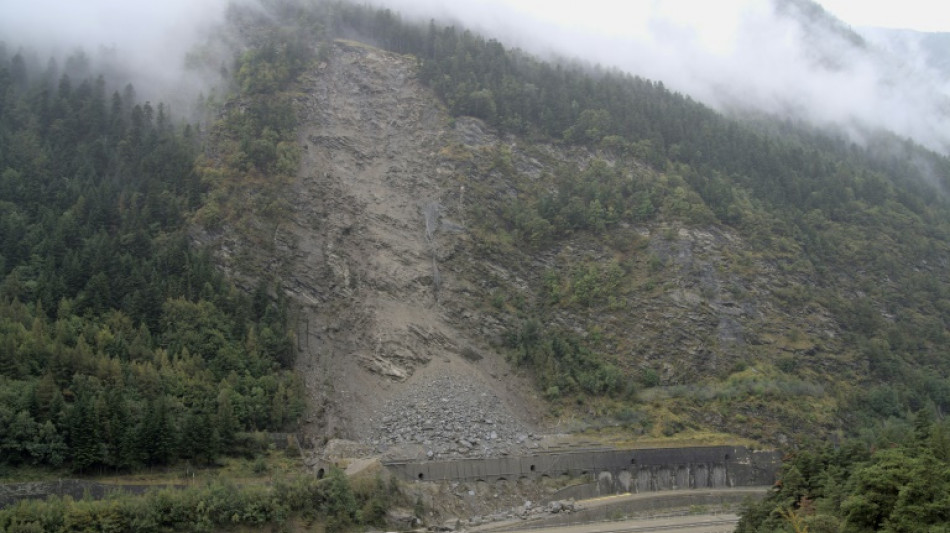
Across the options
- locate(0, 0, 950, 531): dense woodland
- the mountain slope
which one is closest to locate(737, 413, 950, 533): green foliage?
locate(0, 0, 950, 531): dense woodland

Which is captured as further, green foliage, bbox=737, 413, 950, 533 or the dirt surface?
the dirt surface

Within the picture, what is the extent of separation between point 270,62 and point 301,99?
16.9ft

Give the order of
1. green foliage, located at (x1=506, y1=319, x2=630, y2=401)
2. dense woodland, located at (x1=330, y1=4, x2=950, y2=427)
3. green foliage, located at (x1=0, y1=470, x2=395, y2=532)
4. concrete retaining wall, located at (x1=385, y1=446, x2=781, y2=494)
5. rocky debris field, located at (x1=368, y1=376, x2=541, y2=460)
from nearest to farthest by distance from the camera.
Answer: green foliage, located at (x1=0, y1=470, x2=395, y2=532)
concrete retaining wall, located at (x1=385, y1=446, x2=781, y2=494)
rocky debris field, located at (x1=368, y1=376, x2=541, y2=460)
green foliage, located at (x1=506, y1=319, x2=630, y2=401)
dense woodland, located at (x1=330, y1=4, x2=950, y2=427)

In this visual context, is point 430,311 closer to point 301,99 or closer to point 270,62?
point 301,99

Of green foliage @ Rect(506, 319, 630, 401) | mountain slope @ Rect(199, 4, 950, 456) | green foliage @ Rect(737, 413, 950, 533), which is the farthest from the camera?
green foliage @ Rect(506, 319, 630, 401)

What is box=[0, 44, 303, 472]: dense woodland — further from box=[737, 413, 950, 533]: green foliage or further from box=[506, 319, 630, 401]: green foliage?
box=[737, 413, 950, 533]: green foliage

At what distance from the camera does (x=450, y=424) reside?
5634cm

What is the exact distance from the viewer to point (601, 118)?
3216 inches

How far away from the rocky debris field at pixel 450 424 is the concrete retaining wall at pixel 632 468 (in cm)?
147

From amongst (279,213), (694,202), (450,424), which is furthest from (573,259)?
(279,213)

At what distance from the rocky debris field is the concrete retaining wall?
1472mm

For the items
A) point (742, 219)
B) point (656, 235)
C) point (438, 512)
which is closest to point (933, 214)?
point (742, 219)

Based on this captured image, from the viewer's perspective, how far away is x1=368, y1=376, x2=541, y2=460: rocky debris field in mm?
54656

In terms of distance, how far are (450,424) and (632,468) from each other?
→ 1208cm
